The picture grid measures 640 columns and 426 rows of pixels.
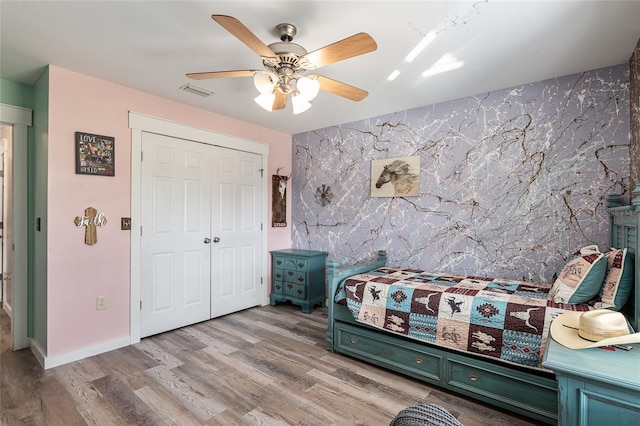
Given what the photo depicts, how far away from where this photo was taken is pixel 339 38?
2.05 metres

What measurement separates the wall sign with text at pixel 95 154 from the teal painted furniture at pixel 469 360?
214 centimetres

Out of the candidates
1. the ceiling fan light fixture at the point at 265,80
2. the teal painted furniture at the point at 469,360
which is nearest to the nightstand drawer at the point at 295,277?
the teal painted furniture at the point at 469,360

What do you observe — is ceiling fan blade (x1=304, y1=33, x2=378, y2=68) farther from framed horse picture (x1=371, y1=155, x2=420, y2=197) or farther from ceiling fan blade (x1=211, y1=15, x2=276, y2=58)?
framed horse picture (x1=371, y1=155, x2=420, y2=197)

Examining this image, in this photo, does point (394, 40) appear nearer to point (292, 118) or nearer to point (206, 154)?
point (292, 118)

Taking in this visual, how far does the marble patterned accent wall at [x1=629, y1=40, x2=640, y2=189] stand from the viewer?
210 cm

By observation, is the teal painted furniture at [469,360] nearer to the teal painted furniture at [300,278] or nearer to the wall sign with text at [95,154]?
the teal painted furniture at [300,278]

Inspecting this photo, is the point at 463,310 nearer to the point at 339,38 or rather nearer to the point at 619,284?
the point at 619,284

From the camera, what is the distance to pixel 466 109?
3.08m

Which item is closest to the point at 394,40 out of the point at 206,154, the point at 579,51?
the point at 579,51

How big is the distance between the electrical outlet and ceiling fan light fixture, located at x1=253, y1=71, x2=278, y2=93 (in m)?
2.29

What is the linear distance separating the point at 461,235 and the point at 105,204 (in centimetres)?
330

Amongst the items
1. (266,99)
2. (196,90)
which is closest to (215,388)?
(266,99)

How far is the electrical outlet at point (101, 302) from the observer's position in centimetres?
274

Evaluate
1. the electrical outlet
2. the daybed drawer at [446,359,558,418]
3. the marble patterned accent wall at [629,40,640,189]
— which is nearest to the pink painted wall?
the electrical outlet
